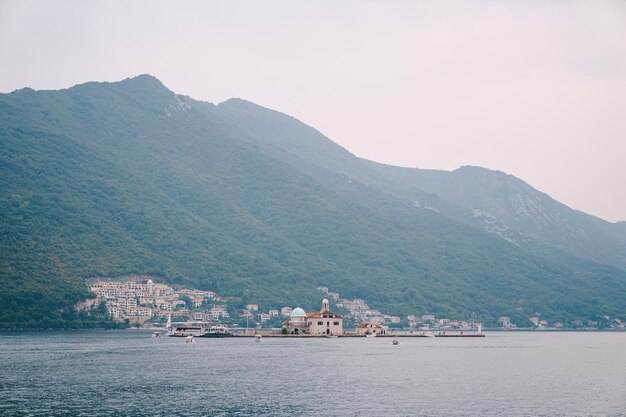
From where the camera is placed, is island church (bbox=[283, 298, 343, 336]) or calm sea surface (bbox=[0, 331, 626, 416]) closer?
calm sea surface (bbox=[0, 331, 626, 416])

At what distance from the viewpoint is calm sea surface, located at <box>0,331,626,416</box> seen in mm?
63594

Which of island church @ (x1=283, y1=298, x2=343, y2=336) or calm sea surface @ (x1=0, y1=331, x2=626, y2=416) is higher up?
island church @ (x1=283, y1=298, x2=343, y2=336)

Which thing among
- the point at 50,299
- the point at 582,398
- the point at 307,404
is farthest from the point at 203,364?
the point at 50,299

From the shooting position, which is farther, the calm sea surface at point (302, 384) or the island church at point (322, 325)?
the island church at point (322, 325)

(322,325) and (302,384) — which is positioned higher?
(322,325)

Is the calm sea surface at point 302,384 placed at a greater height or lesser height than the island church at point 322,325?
lesser

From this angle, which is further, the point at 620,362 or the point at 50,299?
the point at 50,299

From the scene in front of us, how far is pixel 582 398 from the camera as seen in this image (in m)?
71.4

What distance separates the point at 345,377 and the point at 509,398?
2072cm

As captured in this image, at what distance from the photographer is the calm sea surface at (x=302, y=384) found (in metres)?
63.6

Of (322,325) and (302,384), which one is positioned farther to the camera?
(322,325)

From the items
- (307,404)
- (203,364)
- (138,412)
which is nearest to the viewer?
(138,412)

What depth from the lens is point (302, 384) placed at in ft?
261

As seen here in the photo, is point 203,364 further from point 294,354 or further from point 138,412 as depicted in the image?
Result: point 138,412
